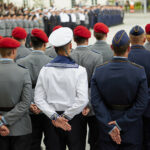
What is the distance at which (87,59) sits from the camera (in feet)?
10.9

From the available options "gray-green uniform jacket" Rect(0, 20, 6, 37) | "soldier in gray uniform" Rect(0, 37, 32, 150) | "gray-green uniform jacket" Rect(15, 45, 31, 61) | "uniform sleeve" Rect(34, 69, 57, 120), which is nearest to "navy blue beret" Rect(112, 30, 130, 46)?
"uniform sleeve" Rect(34, 69, 57, 120)

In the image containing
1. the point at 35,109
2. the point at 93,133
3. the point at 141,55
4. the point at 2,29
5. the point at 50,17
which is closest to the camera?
the point at 141,55

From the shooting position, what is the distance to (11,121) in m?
2.62

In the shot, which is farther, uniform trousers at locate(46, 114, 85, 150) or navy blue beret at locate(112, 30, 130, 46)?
uniform trousers at locate(46, 114, 85, 150)

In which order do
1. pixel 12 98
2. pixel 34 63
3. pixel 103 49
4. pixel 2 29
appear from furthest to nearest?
1. pixel 2 29
2. pixel 103 49
3. pixel 34 63
4. pixel 12 98

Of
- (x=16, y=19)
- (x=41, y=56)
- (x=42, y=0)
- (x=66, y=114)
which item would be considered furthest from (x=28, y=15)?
(x=42, y=0)

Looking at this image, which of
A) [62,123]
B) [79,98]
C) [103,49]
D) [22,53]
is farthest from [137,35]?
[22,53]

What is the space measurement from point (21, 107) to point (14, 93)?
14 cm

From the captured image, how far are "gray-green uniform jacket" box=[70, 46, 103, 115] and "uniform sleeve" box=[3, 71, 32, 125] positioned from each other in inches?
33.7

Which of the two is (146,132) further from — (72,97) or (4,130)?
(4,130)

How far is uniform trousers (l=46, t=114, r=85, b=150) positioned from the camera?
2.61m

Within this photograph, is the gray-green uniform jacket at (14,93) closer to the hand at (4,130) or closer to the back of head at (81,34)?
the hand at (4,130)

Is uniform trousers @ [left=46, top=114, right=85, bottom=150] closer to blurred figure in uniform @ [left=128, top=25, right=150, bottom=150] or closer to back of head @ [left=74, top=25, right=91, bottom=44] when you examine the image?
blurred figure in uniform @ [left=128, top=25, right=150, bottom=150]

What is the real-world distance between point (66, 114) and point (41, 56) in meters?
0.99
